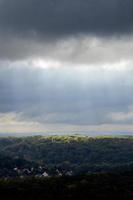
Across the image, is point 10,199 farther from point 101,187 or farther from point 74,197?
point 101,187

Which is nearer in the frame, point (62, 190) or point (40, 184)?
point (62, 190)

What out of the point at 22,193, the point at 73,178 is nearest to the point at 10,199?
the point at 22,193

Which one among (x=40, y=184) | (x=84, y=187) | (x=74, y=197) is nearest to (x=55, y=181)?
(x=40, y=184)

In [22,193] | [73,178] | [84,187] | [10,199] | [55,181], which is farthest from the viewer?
[73,178]

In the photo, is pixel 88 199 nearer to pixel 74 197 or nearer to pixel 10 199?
pixel 74 197

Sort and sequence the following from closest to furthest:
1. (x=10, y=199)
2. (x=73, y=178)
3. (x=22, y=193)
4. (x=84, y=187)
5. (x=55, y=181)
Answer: (x=10, y=199), (x=22, y=193), (x=84, y=187), (x=55, y=181), (x=73, y=178)

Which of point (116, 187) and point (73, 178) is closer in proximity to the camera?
point (116, 187)

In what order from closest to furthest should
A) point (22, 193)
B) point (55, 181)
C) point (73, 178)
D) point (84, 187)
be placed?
point (22, 193) < point (84, 187) < point (55, 181) < point (73, 178)
